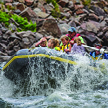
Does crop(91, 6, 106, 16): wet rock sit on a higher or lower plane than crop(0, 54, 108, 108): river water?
higher

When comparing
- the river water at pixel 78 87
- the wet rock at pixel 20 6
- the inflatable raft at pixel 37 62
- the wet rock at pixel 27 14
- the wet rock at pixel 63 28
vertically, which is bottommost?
the river water at pixel 78 87

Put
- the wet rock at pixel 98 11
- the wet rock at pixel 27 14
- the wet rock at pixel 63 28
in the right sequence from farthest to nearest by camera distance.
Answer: the wet rock at pixel 98 11
the wet rock at pixel 27 14
the wet rock at pixel 63 28

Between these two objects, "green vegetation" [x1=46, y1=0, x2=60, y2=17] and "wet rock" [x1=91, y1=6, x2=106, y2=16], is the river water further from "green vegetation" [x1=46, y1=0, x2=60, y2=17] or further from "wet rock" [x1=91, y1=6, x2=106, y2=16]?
"wet rock" [x1=91, y1=6, x2=106, y2=16]

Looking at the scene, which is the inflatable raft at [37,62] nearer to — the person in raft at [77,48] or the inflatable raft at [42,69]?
the inflatable raft at [42,69]

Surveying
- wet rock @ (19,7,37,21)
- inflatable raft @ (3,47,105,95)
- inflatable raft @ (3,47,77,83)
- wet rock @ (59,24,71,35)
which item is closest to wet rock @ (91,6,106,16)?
wet rock @ (59,24,71,35)

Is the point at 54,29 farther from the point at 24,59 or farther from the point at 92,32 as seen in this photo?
the point at 24,59

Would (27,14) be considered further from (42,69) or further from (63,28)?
(42,69)

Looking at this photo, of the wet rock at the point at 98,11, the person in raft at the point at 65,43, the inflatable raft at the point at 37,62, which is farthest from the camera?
the wet rock at the point at 98,11

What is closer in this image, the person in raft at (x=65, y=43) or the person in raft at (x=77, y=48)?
the person in raft at (x=77, y=48)

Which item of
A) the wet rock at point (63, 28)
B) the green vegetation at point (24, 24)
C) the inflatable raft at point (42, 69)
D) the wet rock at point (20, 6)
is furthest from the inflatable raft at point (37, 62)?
the wet rock at point (20, 6)

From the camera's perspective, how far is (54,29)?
477 inches

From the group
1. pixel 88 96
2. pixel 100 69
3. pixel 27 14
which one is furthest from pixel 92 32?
pixel 88 96

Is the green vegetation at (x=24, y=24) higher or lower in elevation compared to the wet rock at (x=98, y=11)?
lower

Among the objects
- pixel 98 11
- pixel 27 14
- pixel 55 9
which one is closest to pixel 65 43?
pixel 27 14
